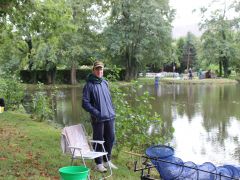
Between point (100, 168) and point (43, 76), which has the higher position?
point (43, 76)

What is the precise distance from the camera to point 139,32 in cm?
3603

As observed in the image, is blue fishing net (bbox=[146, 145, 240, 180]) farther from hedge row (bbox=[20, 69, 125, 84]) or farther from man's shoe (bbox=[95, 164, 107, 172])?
hedge row (bbox=[20, 69, 125, 84])

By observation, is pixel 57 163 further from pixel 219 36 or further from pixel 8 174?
pixel 219 36

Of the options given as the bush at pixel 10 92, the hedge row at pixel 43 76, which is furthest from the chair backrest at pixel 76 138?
the hedge row at pixel 43 76

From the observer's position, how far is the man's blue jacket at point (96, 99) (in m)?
5.58

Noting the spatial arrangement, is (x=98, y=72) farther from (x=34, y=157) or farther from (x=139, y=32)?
(x=139, y=32)

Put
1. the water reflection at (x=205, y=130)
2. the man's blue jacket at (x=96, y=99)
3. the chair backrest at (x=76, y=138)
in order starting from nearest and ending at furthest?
1. the chair backrest at (x=76, y=138)
2. the man's blue jacket at (x=96, y=99)
3. the water reflection at (x=205, y=130)

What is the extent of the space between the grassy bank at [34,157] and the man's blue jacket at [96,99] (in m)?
0.86

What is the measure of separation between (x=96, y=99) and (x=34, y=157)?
66.1 inches

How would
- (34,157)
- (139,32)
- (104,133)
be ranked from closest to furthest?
(104,133), (34,157), (139,32)

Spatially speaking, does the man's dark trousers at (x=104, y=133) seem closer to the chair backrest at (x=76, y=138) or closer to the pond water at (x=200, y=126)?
the chair backrest at (x=76, y=138)

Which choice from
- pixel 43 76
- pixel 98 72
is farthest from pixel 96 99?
pixel 43 76

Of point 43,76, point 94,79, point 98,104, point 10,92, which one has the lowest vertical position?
point 10,92

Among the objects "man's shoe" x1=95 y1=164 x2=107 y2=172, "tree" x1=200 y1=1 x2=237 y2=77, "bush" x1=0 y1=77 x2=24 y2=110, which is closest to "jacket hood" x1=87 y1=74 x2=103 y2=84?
"man's shoe" x1=95 y1=164 x2=107 y2=172
